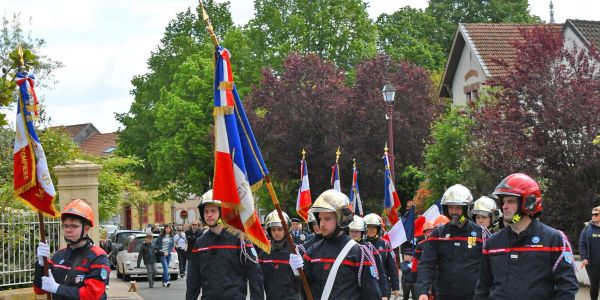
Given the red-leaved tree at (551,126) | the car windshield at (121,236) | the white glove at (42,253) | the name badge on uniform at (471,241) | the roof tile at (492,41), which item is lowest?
the name badge on uniform at (471,241)

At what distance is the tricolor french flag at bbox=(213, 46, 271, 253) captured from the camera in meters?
8.69

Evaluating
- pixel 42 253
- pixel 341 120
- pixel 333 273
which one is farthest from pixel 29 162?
pixel 341 120

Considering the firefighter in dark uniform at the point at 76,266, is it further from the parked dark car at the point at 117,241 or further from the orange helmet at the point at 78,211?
the parked dark car at the point at 117,241

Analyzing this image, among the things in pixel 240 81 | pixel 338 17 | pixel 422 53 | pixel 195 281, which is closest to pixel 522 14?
pixel 422 53

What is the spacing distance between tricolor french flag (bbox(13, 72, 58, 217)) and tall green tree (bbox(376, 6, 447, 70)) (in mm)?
48067

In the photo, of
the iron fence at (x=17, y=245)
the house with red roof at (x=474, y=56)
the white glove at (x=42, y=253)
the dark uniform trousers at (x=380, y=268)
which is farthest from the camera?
the house with red roof at (x=474, y=56)

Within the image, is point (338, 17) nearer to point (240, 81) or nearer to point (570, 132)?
point (240, 81)

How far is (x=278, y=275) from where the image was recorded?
1370cm

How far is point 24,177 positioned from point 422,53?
5228 cm

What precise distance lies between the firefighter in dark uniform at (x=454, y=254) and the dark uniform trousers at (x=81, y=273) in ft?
11.4

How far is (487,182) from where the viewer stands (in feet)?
101

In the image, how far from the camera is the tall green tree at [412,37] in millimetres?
60688

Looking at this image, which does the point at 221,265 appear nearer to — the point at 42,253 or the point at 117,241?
the point at 42,253

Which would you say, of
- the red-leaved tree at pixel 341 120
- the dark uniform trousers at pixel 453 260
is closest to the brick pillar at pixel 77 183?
the dark uniform trousers at pixel 453 260
